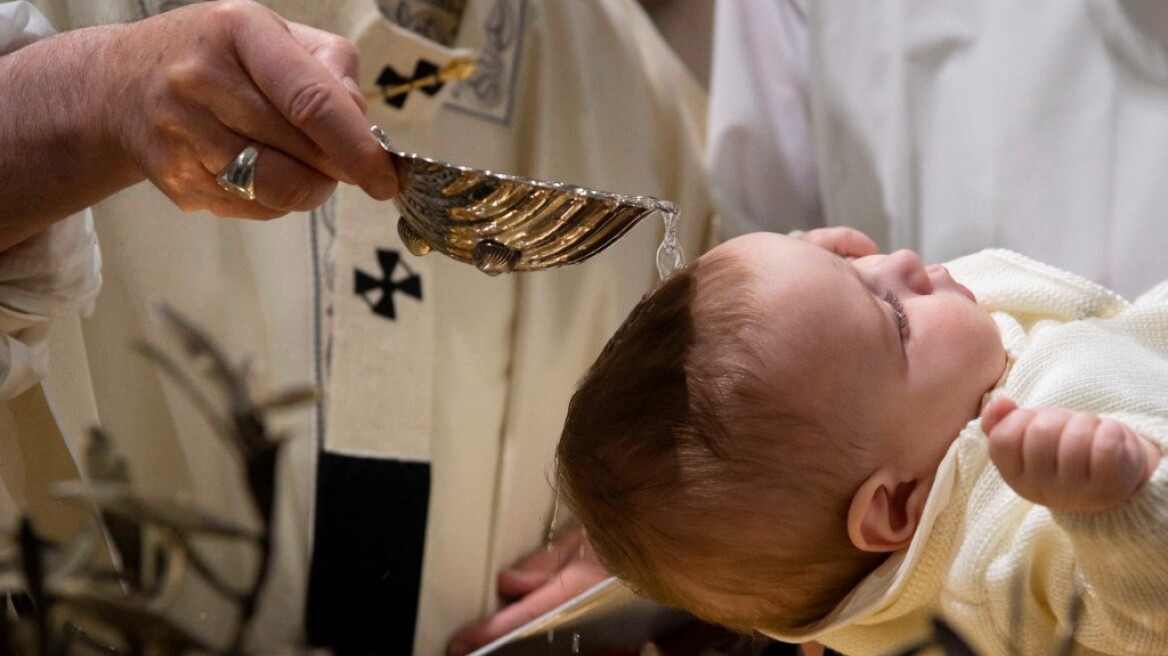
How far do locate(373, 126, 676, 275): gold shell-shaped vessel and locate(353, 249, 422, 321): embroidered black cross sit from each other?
74 centimetres

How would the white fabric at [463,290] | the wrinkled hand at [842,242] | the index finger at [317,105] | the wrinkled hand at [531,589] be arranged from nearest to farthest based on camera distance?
the index finger at [317,105]
the wrinkled hand at [842,242]
the wrinkled hand at [531,589]
the white fabric at [463,290]

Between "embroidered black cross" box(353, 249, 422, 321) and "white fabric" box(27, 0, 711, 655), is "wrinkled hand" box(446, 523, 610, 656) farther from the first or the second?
"embroidered black cross" box(353, 249, 422, 321)

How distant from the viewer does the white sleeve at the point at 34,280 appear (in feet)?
3.79

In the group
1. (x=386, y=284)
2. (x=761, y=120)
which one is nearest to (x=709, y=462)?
(x=386, y=284)

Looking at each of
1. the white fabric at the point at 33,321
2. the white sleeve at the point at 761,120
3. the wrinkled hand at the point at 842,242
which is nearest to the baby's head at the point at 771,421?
the wrinkled hand at the point at 842,242

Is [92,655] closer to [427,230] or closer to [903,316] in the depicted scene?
[427,230]

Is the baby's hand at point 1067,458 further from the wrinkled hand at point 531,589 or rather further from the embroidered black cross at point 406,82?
the embroidered black cross at point 406,82

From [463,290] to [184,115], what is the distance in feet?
2.65

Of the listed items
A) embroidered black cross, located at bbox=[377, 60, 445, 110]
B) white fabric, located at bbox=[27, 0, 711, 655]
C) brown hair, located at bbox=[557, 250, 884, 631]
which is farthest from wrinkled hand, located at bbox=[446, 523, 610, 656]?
embroidered black cross, located at bbox=[377, 60, 445, 110]

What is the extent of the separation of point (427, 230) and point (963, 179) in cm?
99

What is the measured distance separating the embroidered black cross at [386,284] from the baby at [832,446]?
69 cm

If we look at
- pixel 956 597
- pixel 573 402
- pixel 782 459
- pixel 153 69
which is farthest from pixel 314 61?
pixel 956 597

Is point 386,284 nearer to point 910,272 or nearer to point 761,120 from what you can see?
point 761,120

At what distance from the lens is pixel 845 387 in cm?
93
